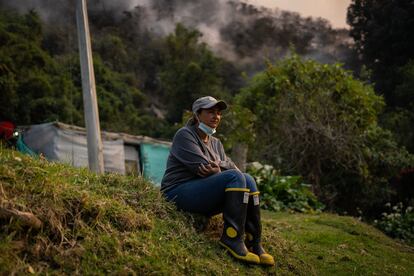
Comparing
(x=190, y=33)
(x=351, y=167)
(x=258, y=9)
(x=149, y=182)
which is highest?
(x=258, y=9)

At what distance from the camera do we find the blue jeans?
4.99 meters

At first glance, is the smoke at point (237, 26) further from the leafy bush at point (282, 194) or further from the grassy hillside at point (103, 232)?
the grassy hillside at point (103, 232)

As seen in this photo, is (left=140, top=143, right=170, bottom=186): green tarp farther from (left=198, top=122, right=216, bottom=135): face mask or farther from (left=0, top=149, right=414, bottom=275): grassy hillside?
(left=198, top=122, right=216, bottom=135): face mask

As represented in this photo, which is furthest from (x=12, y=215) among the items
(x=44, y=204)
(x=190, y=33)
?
(x=190, y=33)

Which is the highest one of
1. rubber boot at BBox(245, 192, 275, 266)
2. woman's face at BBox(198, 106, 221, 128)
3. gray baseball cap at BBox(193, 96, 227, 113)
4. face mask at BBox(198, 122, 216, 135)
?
gray baseball cap at BBox(193, 96, 227, 113)

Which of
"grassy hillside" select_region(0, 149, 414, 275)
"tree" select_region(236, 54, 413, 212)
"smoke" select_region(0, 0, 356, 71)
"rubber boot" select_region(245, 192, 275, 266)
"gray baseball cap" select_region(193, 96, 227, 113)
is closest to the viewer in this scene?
"grassy hillside" select_region(0, 149, 414, 275)

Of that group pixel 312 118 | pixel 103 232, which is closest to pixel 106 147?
pixel 312 118

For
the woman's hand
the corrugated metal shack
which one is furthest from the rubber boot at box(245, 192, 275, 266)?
the corrugated metal shack

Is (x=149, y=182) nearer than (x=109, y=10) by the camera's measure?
Yes

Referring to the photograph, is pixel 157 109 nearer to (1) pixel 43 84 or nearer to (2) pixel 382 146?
(1) pixel 43 84

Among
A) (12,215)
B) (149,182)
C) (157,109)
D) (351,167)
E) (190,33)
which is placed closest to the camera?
(12,215)

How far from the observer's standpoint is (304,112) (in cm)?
1650

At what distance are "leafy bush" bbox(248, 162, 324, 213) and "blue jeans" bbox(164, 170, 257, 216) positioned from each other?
246 inches

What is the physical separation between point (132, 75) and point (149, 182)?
114 feet
